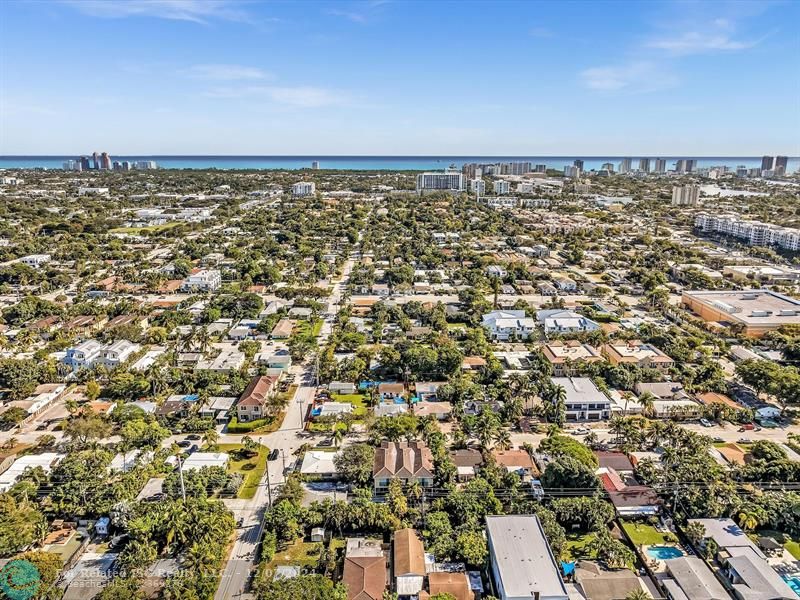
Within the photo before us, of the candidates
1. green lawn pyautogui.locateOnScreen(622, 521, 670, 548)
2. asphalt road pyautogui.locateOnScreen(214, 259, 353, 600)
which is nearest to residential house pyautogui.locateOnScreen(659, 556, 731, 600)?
green lawn pyautogui.locateOnScreen(622, 521, 670, 548)

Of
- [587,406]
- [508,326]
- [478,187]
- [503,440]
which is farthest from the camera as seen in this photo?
[478,187]

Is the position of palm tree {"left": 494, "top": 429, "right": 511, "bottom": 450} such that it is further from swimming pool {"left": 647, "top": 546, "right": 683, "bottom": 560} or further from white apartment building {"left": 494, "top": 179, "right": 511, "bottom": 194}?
white apartment building {"left": 494, "top": 179, "right": 511, "bottom": 194}

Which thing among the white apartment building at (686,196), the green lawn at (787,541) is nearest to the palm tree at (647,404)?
the green lawn at (787,541)

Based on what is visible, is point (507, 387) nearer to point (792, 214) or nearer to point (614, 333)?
point (614, 333)

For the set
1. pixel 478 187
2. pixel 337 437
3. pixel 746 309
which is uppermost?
pixel 478 187

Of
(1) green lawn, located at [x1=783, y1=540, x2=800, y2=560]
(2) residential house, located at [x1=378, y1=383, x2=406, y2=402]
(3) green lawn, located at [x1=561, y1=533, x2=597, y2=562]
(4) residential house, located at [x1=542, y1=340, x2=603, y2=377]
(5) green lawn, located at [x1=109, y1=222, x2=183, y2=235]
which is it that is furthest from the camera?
(5) green lawn, located at [x1=109, y1=222, x2=183, y2=235]

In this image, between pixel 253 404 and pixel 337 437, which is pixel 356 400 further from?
pixel 253 404

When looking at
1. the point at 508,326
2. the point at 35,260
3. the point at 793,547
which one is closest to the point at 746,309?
the point at 508,326
